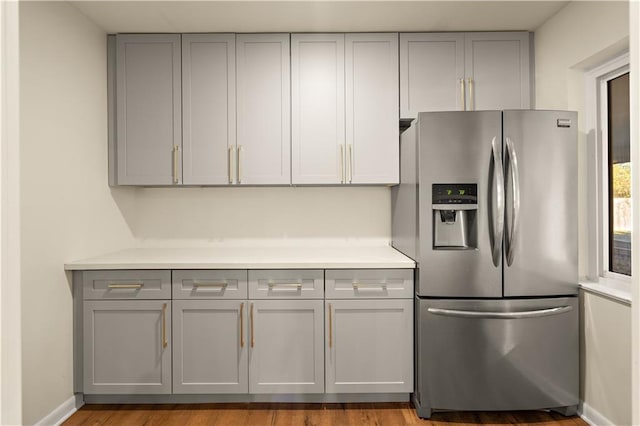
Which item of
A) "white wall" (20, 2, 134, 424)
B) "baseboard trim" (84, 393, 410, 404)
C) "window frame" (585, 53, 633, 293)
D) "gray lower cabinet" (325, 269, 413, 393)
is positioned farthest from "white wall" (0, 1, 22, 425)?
"window frame" (585, 53, 633, 293)

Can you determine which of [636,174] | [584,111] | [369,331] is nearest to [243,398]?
[369,331]

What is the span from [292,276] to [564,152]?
1.66 m

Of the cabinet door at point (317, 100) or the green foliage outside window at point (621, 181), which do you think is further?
the cabinet door at point (317, 100)

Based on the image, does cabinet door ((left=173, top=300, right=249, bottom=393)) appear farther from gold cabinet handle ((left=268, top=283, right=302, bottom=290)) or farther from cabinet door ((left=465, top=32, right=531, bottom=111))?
cabinet door ((left=465, top=32, right=531, bottom=111))

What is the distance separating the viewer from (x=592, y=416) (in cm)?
217

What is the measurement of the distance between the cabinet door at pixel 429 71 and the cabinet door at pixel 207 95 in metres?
1.17

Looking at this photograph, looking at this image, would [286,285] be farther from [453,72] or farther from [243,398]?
[453,72]

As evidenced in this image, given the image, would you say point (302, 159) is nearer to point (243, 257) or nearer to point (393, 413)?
point (243, 257)

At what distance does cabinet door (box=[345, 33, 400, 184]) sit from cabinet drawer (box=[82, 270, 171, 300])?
1.39 m

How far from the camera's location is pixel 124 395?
7.93 ft

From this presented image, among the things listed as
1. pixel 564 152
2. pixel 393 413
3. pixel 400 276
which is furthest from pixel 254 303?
pixel 564 152

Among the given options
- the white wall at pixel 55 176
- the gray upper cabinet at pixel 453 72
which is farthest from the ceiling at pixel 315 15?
the white wall at pixel 55 176

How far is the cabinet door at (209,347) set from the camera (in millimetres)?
2369

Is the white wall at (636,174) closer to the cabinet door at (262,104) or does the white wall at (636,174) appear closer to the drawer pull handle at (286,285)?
the drawer pull handle at (286,285)
